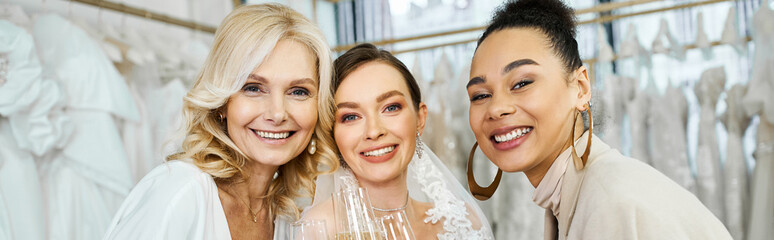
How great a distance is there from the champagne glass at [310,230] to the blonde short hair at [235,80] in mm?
937

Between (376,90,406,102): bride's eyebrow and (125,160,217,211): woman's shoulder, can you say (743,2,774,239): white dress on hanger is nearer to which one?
(376,90,406,102): bride's eyebrow

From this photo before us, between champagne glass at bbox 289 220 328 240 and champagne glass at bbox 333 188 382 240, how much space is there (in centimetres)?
4

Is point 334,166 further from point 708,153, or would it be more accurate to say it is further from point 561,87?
point 708,153

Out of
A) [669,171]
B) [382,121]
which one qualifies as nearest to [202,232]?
[382,121]

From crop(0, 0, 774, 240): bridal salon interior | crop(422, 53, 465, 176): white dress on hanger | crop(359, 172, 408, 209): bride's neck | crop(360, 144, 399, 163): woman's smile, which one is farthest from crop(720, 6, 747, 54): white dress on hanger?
crop(360, 144, 399, 163): woman's smile

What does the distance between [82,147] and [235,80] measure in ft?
4.62

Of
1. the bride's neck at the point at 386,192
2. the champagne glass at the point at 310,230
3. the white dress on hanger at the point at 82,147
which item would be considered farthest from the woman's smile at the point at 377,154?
the white dress on hanger at the point at 82,147

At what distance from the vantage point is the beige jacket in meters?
1.52

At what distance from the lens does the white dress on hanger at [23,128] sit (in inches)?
115

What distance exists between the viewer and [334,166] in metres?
2.47

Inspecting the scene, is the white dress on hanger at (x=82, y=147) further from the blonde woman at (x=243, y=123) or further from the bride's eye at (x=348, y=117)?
Result: the bride's eye at (x=348, y=117)

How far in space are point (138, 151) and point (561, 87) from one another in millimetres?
2595

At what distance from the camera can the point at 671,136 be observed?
3.81m

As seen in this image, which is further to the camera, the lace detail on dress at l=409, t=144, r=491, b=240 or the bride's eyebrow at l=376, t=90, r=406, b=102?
the lace detail on dress at l=409, t=144, r=491, b=240
